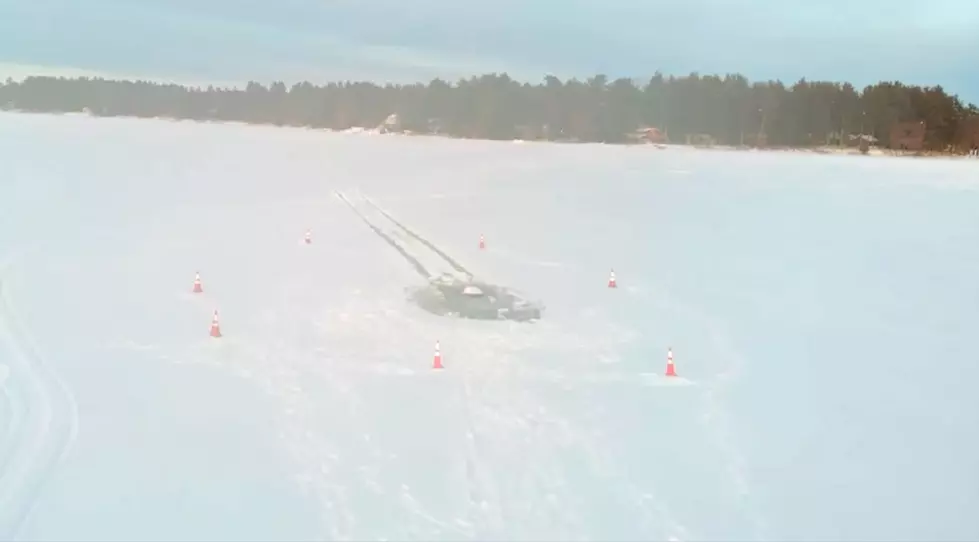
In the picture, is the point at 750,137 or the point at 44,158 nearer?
the point at 44,158

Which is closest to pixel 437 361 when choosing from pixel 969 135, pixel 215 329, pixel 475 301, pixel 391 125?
pixel 215 329

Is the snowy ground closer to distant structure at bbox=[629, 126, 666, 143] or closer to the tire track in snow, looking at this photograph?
the tire track in snow

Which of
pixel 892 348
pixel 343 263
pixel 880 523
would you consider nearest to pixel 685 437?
pixel 880 523

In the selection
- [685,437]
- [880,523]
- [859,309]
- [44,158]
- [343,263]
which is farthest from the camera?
[44,158]

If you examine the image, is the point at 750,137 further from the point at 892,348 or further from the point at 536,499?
the point at 536,499

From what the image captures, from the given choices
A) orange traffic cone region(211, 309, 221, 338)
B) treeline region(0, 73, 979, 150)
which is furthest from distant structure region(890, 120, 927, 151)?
orange traffic cone region(211, 309, 221, 338)

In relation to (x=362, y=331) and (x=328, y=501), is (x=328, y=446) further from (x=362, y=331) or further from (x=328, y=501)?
(x=362, y=331)

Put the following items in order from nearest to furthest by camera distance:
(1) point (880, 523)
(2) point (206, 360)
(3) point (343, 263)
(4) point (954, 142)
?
(1) point (880, 523) < (2) point (206, 360) < (3) point (343, 263) < (4) point (954, 142)

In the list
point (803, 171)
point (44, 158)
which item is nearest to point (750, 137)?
point (803, 171)
